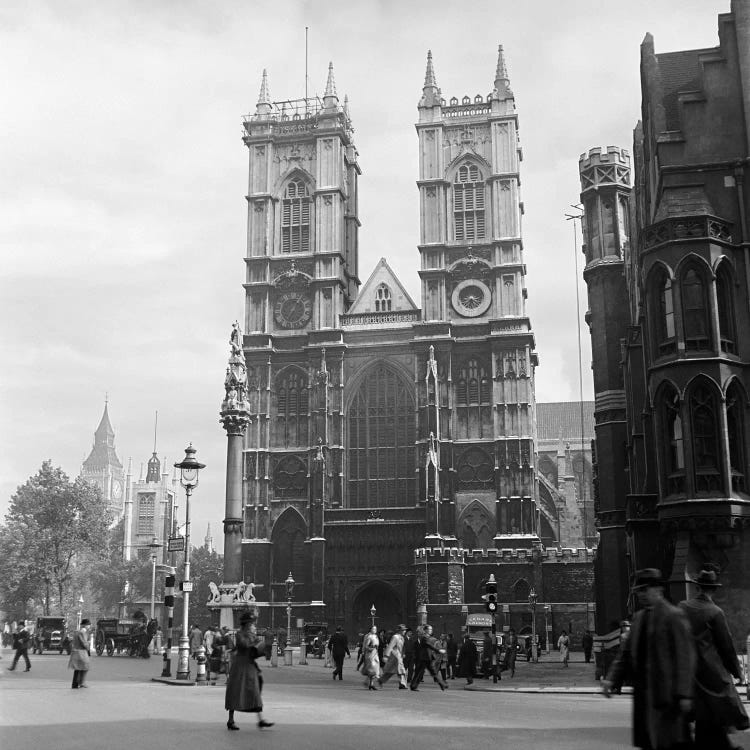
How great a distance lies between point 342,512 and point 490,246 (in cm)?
2082

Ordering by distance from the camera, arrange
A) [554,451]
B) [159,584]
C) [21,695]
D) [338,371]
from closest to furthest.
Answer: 1. [21,695]
2. [338,371]
3. [554,451]
4. [159,584]

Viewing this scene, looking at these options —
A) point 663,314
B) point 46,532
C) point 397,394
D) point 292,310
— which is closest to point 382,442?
point 397,394

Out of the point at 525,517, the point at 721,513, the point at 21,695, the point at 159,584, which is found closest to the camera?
the point at 21,695

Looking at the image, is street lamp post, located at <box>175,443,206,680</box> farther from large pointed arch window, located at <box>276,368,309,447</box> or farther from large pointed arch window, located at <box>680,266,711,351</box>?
large pointed arch window, located at <box>276,368,309,447</box>

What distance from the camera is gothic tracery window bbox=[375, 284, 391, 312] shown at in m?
74.2

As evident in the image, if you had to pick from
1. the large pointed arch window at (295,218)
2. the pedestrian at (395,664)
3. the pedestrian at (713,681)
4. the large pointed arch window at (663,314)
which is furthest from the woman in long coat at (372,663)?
the large pointed arch window at (295,218)

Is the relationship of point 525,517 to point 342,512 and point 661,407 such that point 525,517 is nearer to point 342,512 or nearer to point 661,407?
point 342,512

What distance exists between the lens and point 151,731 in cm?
A: 1320

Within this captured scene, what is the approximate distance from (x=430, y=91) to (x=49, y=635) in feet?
149

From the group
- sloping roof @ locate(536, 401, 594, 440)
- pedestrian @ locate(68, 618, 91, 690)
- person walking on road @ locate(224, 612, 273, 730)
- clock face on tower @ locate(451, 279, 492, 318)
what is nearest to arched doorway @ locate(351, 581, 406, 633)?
clock face on tower @ locate(451, 279, 492, 318)

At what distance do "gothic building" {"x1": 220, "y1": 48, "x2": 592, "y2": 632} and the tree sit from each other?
35.3 feet

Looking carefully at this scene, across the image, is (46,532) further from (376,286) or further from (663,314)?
(663,314)

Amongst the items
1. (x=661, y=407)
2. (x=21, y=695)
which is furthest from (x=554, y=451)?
(x=21, y=695)

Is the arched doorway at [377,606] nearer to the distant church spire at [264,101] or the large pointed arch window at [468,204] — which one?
the large pointed arch window at [468,204]
